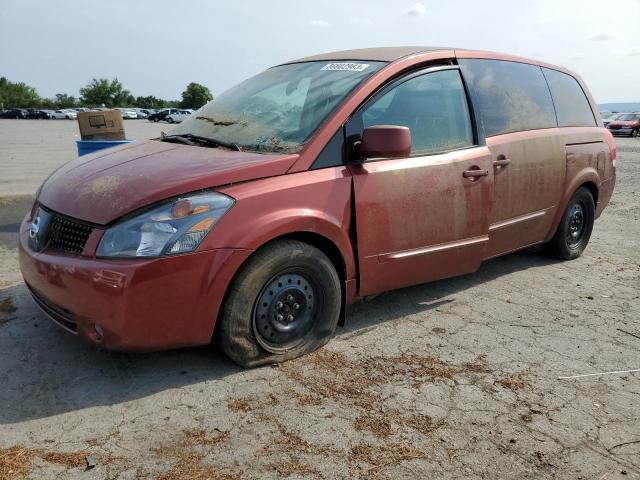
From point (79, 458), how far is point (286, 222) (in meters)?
1.48

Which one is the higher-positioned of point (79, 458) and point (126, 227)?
point (126, 227)

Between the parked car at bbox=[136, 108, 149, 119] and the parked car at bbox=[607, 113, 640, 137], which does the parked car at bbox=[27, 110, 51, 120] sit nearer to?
the parked car at bbox=[136, 108, 149, 119]

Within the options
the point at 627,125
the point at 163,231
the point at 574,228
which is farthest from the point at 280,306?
the point at 627,125

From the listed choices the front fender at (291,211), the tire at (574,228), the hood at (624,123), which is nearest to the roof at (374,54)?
the front fender at (291,211)

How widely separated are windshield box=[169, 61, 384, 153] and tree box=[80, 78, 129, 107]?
323 feet

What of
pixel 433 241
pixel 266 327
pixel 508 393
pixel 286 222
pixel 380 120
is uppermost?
pixel 380 120

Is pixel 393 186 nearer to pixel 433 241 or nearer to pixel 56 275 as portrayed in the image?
pixel 433 241

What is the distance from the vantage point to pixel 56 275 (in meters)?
2.83

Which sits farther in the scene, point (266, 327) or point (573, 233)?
point (573, 233)

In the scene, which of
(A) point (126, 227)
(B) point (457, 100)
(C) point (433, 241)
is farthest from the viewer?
(B) point (457, 100)

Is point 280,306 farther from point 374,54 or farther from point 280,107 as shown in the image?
point 374,54

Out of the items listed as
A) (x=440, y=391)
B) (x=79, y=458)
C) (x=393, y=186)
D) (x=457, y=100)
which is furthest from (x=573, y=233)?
(x=79, y=458)

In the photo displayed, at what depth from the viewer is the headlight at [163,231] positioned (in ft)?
8.94

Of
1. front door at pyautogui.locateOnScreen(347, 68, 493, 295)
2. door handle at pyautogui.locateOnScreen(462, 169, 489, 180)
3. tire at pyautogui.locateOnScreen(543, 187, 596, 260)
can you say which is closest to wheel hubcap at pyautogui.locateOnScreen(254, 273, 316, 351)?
front door at pyautogui.locateOnScreen(347, 68, 493, 295)
